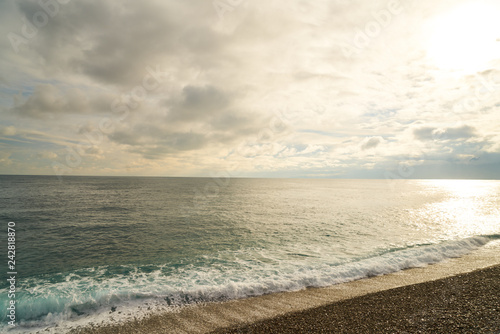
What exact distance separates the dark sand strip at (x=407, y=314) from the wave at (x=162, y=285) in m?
4.08

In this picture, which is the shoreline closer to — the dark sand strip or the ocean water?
the dark sand strip

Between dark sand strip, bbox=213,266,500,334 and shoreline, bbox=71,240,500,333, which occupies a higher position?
dark sand strip, bbox=213,266,500,334

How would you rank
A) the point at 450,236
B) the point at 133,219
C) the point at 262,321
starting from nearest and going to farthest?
the point at 262,321, the point at 450,236, the point at 133,219

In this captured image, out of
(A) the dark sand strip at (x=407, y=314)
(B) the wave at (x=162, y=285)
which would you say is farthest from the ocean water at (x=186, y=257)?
(A) the dark sand strip at (x=407, y=314)

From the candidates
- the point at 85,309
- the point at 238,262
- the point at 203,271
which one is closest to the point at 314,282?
the point at 238,262

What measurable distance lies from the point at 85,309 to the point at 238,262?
33.6 ft

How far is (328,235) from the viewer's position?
89.7 ft

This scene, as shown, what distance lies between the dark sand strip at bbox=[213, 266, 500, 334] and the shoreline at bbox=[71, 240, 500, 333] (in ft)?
1.49

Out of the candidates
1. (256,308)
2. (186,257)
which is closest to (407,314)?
(256,308)

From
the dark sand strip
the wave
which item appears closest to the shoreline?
the dark sand strip

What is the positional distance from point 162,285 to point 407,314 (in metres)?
13.3

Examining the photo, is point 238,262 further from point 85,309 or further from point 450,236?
point 450,236

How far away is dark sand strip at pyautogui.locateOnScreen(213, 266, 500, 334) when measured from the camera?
823 centimetres

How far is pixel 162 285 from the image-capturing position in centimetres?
1434
